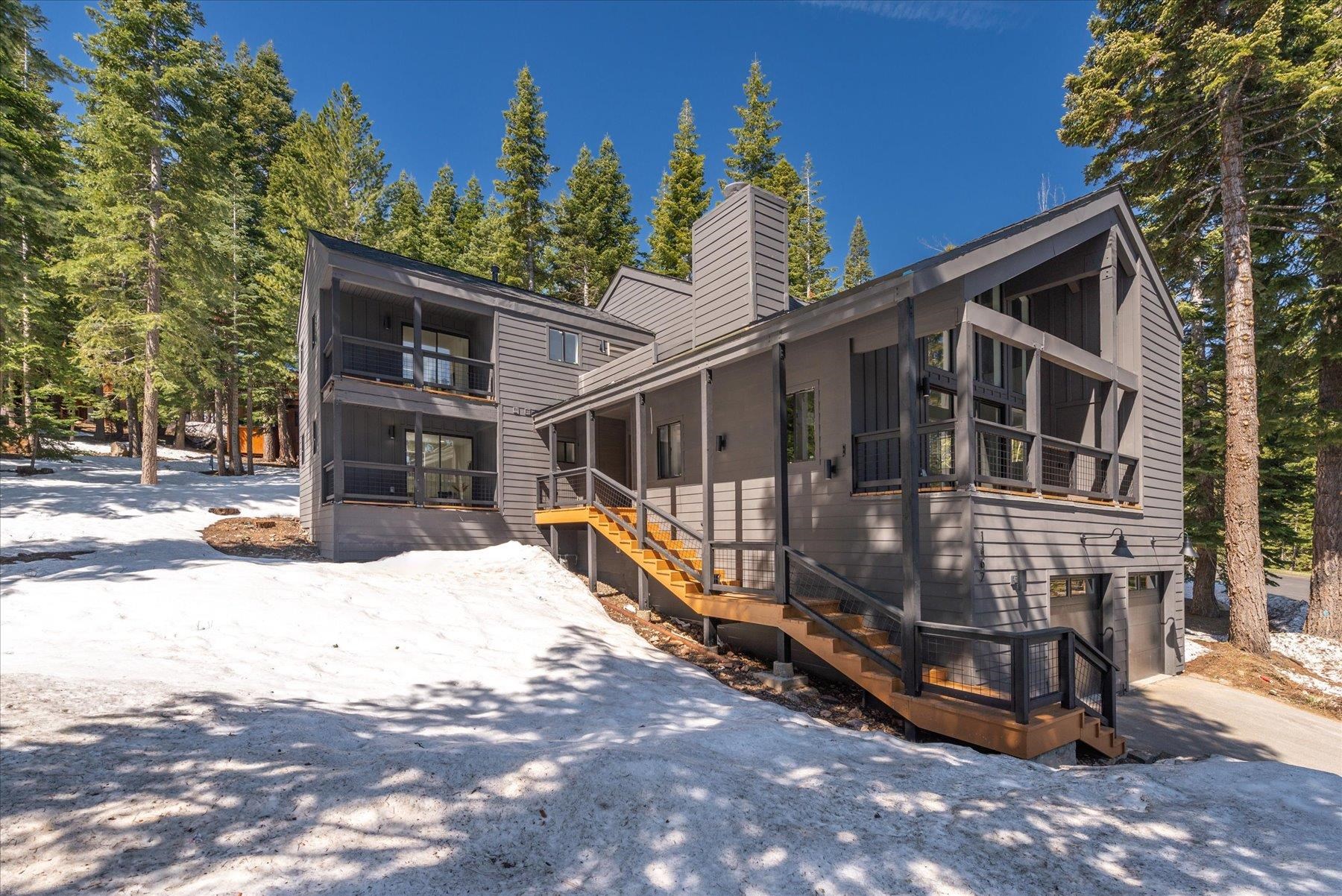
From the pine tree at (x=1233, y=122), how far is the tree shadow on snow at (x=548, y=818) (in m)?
10.8

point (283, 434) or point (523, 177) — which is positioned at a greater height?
point (523, 177)

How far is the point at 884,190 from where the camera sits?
157ft

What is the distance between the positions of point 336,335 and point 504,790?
38.7 feet

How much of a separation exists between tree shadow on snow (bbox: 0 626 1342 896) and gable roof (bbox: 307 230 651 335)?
11191 mm

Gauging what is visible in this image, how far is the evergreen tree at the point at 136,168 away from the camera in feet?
58.0

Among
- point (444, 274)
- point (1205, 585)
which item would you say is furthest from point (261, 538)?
point (1205, 585)

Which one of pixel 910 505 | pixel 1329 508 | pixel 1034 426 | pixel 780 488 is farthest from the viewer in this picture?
pixel 1329 508

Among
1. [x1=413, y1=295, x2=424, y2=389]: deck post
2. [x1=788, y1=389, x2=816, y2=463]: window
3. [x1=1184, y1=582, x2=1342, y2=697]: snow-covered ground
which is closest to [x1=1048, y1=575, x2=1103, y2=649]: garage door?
[x1=788, y1=389, x2=816, y2=463]: window

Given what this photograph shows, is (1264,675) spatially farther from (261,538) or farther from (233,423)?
(233,423)

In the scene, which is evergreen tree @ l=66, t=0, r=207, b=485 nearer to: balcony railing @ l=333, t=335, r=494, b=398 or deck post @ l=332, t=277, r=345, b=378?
balcony railing @ l=333, t=335, r=494, b=398

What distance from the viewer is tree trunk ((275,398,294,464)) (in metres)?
31.9

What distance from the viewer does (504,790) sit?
3.94 m

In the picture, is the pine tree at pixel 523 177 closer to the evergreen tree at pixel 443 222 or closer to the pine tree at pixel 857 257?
the evergreen tree at pixel 443 222

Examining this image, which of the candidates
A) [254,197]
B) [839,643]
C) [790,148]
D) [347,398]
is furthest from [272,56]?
[839,643]
